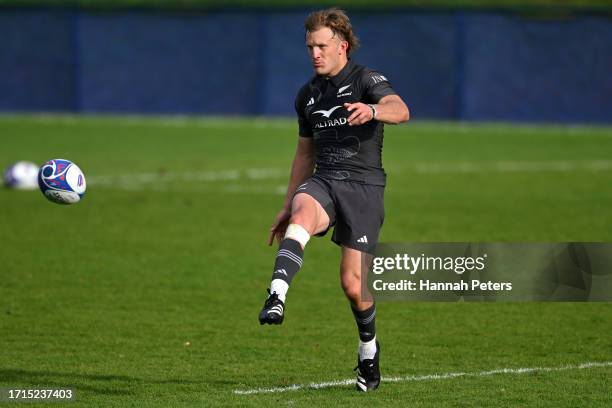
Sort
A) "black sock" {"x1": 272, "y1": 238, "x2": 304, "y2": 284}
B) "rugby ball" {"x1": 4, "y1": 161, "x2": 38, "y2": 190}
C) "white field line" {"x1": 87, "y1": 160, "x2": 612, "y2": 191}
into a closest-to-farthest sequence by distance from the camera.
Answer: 1. "black sock" {"x1": 272, "y1": 238, "x2": 304, "y2": 284}
2. "rugby ball" {"x1": 4, "y1": 161, "x2": 38, "y2": 190}
3. "white field line" {"x1": 87, "y1": 160, "x2": 612, "y2": 191}

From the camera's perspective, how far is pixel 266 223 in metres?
17.1

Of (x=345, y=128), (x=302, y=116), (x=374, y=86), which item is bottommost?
(x=345, y=128)

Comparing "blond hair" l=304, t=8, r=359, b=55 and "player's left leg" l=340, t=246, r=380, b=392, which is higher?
"blond hair" l=304, t=8, r=359, b=55

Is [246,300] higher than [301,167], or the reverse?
[301,167]

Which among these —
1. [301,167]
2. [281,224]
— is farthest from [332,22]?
[281,224]

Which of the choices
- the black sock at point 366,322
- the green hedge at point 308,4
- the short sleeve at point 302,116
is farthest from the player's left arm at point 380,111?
the green hedge at point 308,4

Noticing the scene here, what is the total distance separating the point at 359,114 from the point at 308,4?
28673 millimetres

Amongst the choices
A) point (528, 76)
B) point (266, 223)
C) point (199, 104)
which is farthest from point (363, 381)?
point (199, 104)

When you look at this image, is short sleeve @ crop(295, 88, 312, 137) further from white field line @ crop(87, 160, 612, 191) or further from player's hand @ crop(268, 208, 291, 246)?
white field line @ crop(87, 160, 612, 191)

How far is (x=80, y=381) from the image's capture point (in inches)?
329

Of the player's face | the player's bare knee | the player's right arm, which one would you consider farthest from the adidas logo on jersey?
the player's face

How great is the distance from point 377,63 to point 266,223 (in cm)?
→ 1877

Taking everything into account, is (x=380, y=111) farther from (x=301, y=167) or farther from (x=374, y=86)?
(x=301, y=167)

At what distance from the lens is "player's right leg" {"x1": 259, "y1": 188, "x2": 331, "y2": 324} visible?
7113 millimetres
